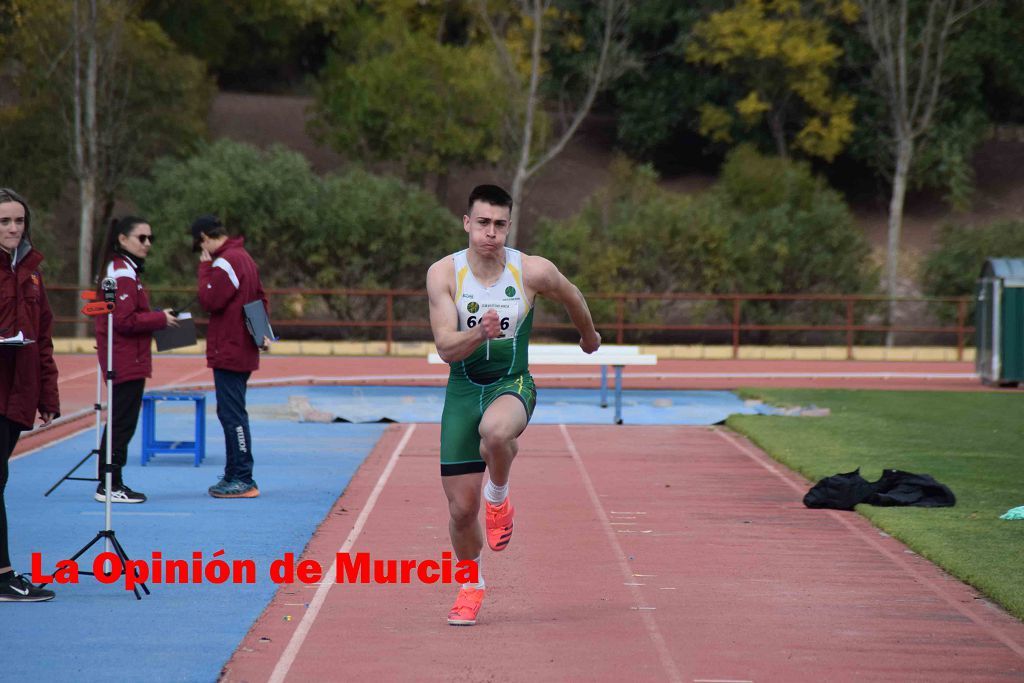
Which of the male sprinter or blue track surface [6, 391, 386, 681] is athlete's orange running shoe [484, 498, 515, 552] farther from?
blue track surface [6, 391, 386, 681]

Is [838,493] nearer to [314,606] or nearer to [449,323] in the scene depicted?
[314,606]

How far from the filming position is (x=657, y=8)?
54.3 meters

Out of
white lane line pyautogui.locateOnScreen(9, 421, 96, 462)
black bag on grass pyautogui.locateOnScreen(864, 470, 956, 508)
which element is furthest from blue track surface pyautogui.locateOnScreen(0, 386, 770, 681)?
black bag on grass pyautogui.locateOnScreen(864, 470, 956, 508)

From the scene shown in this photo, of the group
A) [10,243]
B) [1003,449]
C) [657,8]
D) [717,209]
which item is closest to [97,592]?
[10,243]

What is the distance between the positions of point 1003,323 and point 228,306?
16.2 meters

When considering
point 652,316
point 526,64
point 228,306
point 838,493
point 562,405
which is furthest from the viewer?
point 526,64

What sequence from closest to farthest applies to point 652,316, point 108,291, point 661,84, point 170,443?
point 108,291
point 170,443
point 652,316
point 661,84

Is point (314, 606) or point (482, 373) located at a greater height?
point (482, 373)

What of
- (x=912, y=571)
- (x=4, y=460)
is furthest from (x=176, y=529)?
(x=912, y=571)

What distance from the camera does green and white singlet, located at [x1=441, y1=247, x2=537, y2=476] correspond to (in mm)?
6711

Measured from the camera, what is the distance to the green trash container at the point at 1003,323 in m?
23.9

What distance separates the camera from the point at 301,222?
35594 mm

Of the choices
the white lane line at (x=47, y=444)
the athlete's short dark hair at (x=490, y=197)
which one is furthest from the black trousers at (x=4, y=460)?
the white lane line at (x=47, y=444)

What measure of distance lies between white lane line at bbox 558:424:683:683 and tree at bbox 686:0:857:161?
37745 millimetres
